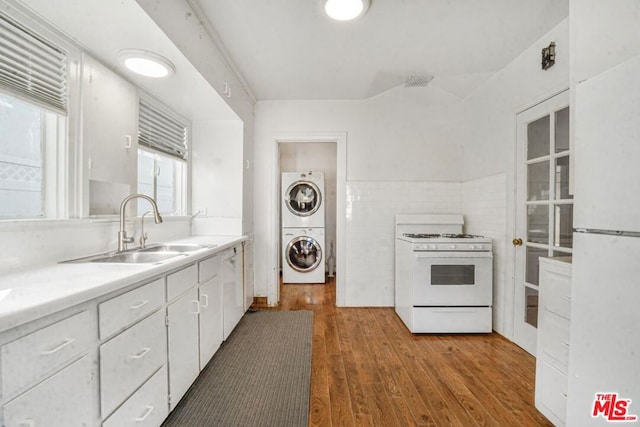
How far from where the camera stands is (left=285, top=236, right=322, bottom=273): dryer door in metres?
4.50

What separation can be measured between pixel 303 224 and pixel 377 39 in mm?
2831

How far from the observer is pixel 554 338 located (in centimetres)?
149

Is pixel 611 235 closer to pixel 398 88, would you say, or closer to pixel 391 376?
pixel 391 376

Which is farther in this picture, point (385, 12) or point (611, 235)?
point (385, 12)

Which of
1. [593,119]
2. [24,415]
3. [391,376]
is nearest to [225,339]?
[391,376]

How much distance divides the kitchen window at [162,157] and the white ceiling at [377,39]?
2.75 ft

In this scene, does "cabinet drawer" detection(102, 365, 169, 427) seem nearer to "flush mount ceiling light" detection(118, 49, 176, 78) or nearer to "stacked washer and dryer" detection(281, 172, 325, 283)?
"flush mount ceiling light" detection(118, 49, 176, 78)

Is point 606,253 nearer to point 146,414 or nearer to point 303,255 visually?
point 146,414

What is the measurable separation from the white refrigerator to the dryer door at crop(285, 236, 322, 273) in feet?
11.6

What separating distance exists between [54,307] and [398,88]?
11.4 ft

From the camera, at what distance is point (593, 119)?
1047 mm

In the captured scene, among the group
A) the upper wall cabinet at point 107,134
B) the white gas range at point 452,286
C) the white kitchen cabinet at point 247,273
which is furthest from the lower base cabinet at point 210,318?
the white gas range at point 452,286

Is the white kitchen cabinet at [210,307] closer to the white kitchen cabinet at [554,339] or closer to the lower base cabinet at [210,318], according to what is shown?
the lower base cabinet at [210,318]

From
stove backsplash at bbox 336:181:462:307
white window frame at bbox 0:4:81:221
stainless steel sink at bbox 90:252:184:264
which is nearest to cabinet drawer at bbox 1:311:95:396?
stainless steel sink at bbox 90:252:184:264
